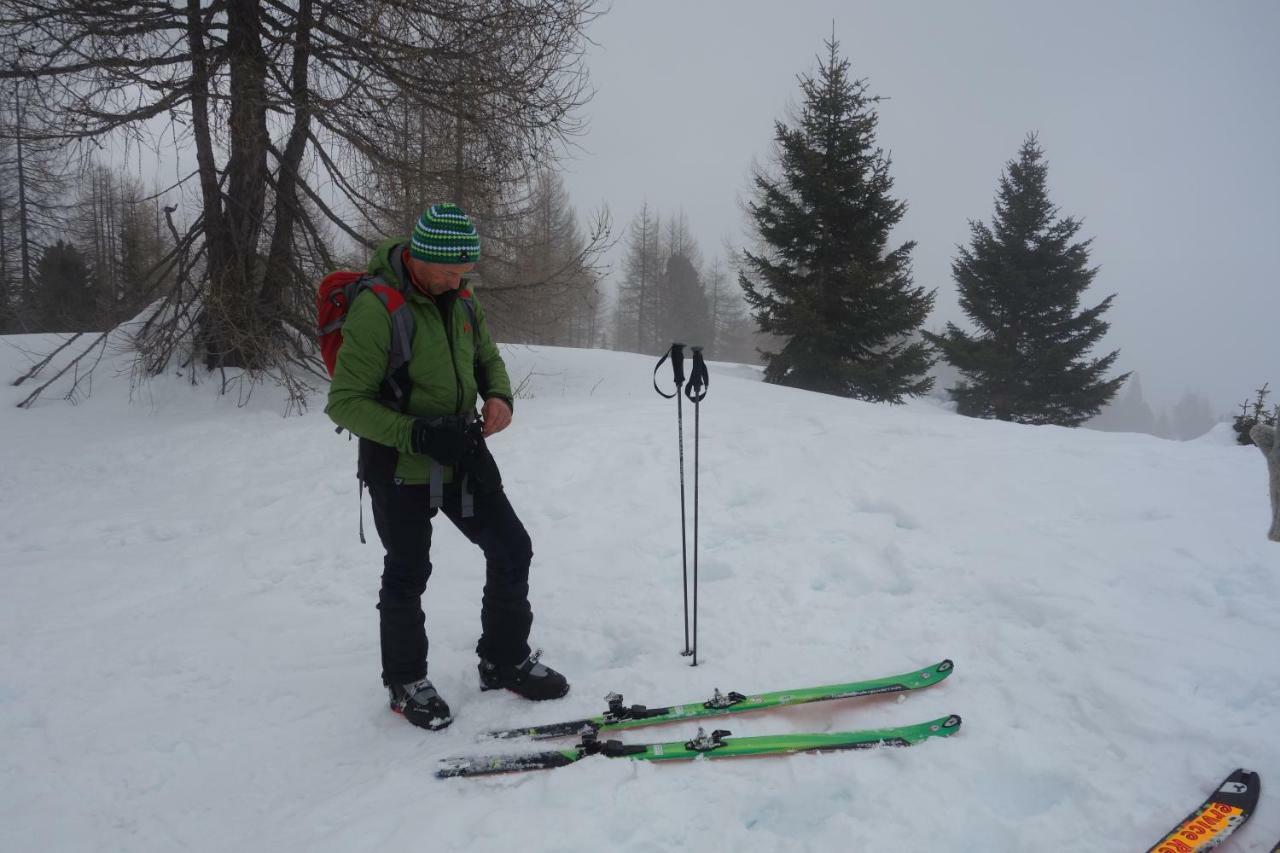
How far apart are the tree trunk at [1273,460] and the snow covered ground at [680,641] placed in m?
0.17

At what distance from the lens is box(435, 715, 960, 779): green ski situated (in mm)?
2857

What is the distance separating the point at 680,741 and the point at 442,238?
2.52 metres

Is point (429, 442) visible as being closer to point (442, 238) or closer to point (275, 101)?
point (442, 238)

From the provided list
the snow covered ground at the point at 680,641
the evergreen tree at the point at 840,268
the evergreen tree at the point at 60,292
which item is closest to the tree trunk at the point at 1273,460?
the snow covered ground at the point at 680,641

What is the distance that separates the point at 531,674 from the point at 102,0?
11.2 metres

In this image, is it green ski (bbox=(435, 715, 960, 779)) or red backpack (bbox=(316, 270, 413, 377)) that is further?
red backpack (bbox=(316, 270, 413, 377))

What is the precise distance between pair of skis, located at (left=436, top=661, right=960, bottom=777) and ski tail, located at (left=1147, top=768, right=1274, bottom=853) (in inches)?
31.4

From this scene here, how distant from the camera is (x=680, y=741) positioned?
117 inches

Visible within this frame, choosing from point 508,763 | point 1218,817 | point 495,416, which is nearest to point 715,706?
point 508,763

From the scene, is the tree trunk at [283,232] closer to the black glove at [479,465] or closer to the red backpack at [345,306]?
the red backpack at [345,306]

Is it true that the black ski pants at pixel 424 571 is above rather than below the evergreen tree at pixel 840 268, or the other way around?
below

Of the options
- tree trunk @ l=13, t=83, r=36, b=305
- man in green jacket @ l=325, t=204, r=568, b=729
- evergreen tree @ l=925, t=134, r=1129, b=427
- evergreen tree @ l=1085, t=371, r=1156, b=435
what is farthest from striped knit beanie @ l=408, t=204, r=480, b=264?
evergreen tree @ l=1085, t=371, r=1156, b=435

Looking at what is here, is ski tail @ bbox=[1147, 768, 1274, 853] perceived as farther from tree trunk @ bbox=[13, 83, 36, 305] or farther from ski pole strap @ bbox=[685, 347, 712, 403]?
tree trunk @ bbox=[13, 83, 36, 305]

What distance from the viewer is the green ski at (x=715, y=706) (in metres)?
3.20
